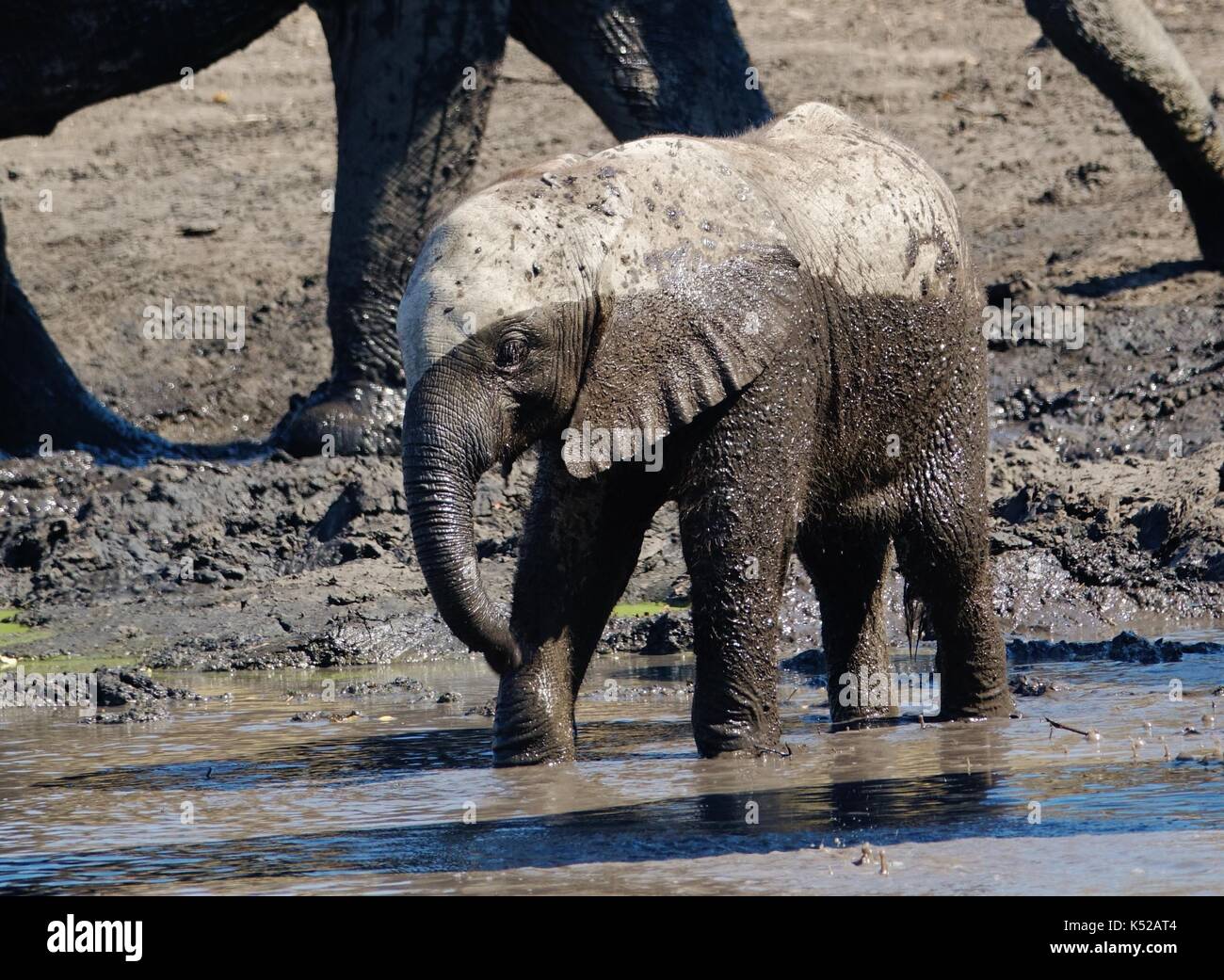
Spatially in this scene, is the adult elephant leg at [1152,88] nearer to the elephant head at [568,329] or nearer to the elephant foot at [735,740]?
the elephant head at [568,329]

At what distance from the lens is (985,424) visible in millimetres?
7559

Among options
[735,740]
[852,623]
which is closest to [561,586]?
[735,740]

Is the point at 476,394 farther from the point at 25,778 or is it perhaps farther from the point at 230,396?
the point at 230,396

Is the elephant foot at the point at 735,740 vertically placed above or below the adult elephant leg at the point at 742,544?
below

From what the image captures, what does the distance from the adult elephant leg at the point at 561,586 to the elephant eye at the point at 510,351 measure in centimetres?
42

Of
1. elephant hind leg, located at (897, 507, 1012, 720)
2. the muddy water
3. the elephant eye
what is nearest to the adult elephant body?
the muddy water

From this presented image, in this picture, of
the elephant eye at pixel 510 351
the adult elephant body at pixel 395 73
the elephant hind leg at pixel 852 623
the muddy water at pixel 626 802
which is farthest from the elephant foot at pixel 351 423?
the elephant eye at pixel 510 351

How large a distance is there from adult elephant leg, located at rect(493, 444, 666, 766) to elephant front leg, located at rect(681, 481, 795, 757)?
0.61 feet

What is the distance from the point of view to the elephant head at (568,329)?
20.2ft

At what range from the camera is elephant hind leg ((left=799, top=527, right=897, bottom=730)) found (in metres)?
7.55

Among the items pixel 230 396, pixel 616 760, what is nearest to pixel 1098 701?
pixel 616 760

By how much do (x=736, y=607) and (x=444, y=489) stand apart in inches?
36.9

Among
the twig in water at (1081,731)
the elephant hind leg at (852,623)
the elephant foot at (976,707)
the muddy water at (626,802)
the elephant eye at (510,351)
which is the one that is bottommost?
the muddy water at (626,802)

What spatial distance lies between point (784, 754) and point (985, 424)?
4.58 ft
